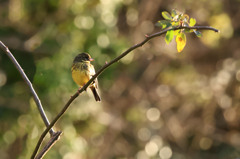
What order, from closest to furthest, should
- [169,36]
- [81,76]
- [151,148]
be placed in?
[169,36] → [81,76] → [151,148]

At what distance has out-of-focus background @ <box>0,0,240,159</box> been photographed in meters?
5.96

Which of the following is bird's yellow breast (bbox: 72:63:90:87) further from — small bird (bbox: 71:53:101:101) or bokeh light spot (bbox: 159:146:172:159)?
bokeh light spot (bbox: 159:146:172:159)

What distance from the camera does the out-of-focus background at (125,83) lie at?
5.96 metres

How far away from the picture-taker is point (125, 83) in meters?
9.20

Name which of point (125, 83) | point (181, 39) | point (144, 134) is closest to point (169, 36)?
point (181, 39)

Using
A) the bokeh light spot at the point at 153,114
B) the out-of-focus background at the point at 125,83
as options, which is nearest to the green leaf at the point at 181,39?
the out-of-focus background at the point at 125,83

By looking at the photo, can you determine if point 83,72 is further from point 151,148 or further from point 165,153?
point 165,153

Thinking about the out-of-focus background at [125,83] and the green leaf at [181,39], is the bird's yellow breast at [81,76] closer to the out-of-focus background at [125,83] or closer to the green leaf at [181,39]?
the out-of-focus background at [125,83]

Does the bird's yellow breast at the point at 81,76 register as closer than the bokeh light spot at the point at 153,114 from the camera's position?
Yes

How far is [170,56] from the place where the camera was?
886cm

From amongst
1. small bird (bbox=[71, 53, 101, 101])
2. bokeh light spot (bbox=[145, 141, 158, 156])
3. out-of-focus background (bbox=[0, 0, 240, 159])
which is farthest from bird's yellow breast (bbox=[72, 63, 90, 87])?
bokeh light spot (bbox=[145, 141, 158, 156])

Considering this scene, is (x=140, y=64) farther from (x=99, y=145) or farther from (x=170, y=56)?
(x=99, y=145)

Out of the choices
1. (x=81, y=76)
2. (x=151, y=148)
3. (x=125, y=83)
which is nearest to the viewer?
(x=81, y=76)

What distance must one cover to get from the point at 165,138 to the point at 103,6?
14.6ft
